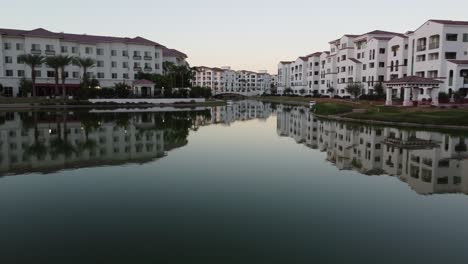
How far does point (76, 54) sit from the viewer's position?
74.1 metres

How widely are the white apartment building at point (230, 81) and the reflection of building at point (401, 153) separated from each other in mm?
128187

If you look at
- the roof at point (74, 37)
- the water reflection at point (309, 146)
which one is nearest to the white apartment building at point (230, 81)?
the roof at point (74, 37)

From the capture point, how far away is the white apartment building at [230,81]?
170 metres

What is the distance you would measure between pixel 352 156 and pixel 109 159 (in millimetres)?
12857

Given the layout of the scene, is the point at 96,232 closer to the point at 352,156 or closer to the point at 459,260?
the point at 459,260

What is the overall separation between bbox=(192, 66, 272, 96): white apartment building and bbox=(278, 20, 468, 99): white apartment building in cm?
6620

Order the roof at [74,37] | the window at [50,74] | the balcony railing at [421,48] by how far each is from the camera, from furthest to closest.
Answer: the window at [50,74]
the roof at [74,37]
the balcony railing at [421,48]

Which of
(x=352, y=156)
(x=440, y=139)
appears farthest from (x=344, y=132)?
(x=352, y=156)

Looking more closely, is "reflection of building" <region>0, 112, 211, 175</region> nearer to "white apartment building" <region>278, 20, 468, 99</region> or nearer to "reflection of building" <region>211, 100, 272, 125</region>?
"reflection of building" <region>211, 100, 272, 125</region>

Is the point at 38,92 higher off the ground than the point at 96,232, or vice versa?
the point at 38,92

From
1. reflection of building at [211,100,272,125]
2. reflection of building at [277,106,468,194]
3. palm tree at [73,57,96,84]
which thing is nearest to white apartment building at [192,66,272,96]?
palm tree at [73,57,96,84]

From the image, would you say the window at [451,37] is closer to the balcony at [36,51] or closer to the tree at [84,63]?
the tree at [84,63]

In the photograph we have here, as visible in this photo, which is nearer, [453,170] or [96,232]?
[96,232]

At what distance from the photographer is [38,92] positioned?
7019 centimetres
